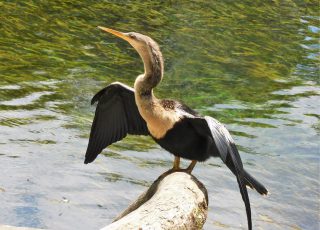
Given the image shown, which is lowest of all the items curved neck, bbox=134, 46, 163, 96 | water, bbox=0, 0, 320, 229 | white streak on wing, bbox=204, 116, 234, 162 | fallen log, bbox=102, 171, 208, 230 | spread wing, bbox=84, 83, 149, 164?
water, bbox=0, 0, 320, 229

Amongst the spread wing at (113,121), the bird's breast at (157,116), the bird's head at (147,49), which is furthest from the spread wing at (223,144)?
the spread wing at (113,121)

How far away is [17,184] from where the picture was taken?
581 centimetres

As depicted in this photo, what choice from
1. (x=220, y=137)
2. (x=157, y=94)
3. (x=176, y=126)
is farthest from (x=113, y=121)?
(x=157, y=94)

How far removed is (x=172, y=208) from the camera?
10.8 ft

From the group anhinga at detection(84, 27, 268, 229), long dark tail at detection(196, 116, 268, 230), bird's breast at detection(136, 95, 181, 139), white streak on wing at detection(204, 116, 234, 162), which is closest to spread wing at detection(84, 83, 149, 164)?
anhinga at detection(84, 27, 268, 229)

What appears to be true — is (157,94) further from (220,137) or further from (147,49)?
(220,137)

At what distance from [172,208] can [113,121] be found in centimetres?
163

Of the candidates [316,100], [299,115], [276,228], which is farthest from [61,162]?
[316,100]

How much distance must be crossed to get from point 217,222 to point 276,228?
494 millimetres

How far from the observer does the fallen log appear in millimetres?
3123

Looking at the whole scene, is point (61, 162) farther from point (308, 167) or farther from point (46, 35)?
point (46, 35)

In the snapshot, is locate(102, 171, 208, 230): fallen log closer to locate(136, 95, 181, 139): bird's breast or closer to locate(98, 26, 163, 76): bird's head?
locate(136, 95, 181, 139): bird's breast

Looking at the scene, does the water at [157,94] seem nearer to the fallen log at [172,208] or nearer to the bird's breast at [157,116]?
the bird's breast at [157,116]

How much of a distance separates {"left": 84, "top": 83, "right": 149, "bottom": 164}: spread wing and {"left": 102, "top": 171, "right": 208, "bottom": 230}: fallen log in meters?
1.00
